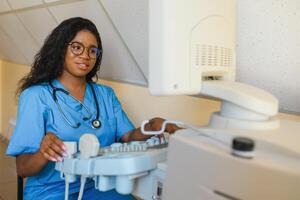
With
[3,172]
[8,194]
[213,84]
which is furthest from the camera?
[3,172]

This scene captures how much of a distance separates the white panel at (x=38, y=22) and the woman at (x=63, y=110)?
616 mm

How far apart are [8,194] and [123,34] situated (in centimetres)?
169

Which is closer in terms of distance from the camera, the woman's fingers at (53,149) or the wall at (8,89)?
the woman's fingers at (53,149)

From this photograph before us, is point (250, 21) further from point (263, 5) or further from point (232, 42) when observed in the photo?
point (232, 42)

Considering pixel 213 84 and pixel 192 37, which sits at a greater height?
pixel 192 37

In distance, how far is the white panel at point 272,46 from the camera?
95 cm

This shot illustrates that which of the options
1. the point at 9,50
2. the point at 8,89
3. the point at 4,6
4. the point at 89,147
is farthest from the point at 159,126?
the point at 8,89

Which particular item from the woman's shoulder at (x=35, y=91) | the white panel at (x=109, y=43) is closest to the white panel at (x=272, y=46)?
the white panel at (x=109, y=43)

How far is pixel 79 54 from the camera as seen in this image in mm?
1378

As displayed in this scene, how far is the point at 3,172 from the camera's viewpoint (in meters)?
2.82

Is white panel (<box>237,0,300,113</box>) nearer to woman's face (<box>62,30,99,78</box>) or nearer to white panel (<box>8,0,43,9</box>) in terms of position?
woman's face (<box>62,30,99,78</box>)

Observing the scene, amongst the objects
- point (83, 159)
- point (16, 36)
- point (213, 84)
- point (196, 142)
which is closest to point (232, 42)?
point (213, 84)

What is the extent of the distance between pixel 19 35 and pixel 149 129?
5.99 ft

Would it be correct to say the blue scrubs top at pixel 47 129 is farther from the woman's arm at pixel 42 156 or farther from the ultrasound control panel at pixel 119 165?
the ultrasound control panel at pixel 119 165
